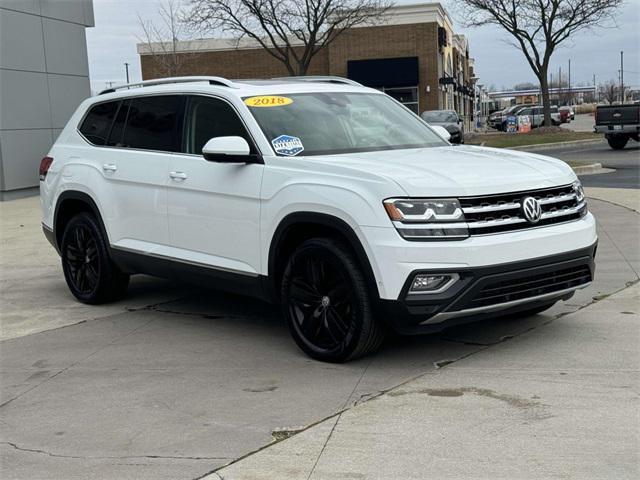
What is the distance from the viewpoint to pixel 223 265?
590 cm

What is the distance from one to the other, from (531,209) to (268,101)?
2149 mm

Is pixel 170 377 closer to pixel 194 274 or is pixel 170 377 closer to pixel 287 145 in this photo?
pixel 194 274

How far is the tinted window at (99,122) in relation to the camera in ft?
23.8

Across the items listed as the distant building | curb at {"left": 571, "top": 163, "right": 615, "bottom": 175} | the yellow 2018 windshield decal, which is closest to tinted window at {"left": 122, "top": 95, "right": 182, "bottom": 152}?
the yellow 2018 windshield decal

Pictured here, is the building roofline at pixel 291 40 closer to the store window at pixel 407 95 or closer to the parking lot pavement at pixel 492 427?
the store window at pixel 407 95

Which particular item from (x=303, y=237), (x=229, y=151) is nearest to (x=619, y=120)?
(x=303, y=237)

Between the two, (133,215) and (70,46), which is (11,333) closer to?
(133,215)

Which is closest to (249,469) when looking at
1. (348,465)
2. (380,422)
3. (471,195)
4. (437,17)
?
(348,465)

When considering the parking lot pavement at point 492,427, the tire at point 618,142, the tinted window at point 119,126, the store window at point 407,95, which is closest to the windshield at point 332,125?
the tinted window at point 119,126

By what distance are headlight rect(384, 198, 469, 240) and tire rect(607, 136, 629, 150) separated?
75.7ft

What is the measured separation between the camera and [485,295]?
4.87m

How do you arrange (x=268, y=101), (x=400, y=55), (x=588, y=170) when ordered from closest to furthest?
1. (x=268, y=101)
2. (x=588, y=170)
3. (x=400, y=55)

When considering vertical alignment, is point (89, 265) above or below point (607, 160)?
above

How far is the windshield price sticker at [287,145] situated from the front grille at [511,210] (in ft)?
4.49
